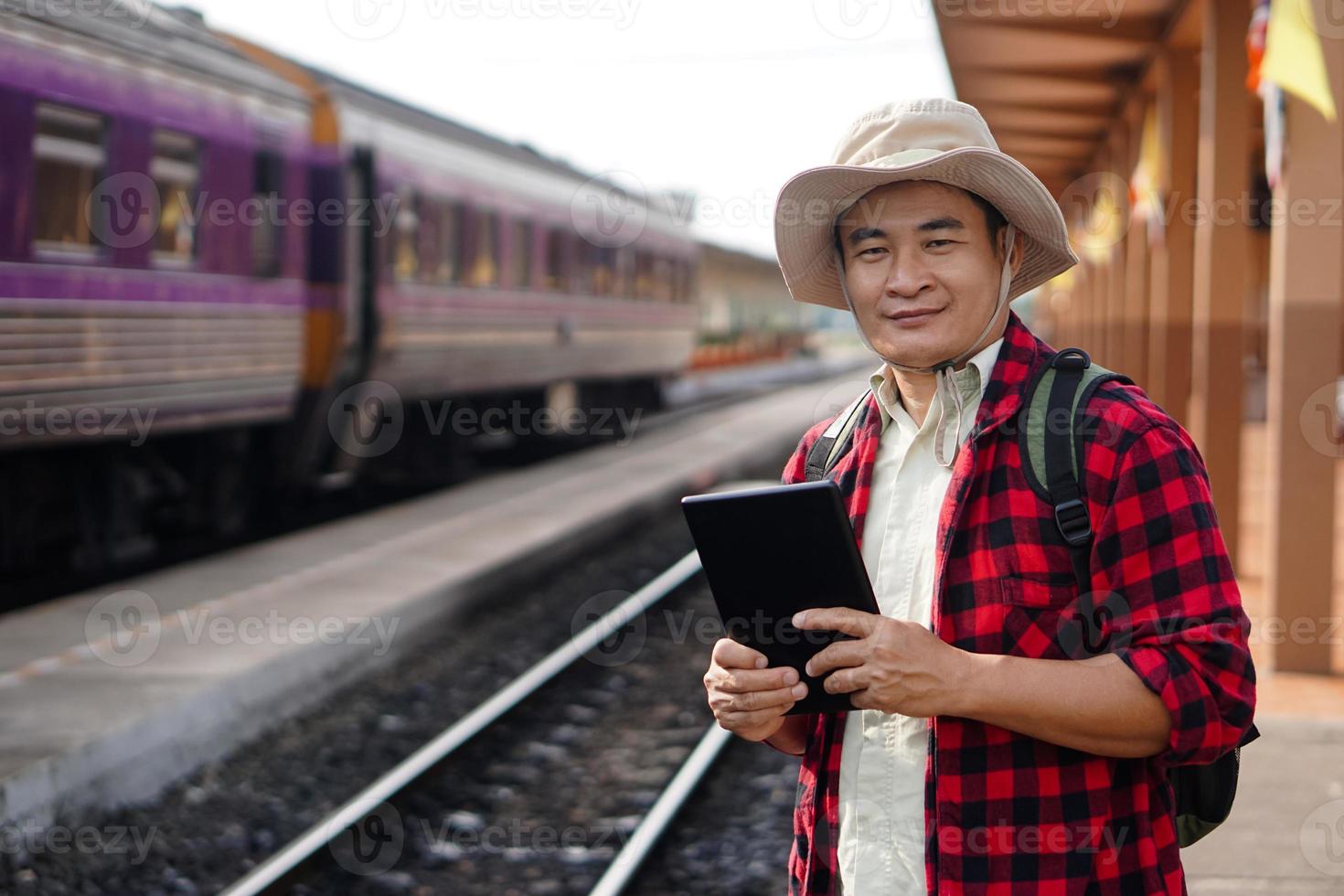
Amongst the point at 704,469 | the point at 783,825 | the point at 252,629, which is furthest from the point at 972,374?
the point at 704,469

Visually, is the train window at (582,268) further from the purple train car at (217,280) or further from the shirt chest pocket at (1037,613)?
the shirt chest pocket at (1037,613)

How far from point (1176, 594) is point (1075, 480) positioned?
18 centimetres

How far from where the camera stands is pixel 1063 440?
68.6 inches

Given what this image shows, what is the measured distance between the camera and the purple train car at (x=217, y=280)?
8.08 meters

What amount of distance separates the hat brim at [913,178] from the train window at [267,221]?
9.11 metres

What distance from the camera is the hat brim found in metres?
1.85

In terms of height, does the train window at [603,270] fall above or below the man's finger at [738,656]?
above

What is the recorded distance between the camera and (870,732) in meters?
1.88

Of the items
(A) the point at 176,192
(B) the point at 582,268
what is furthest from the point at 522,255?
(A) the point at 176,192

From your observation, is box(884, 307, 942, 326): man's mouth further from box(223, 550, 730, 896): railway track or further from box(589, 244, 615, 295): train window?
box(589, 244, 615, 295): train window

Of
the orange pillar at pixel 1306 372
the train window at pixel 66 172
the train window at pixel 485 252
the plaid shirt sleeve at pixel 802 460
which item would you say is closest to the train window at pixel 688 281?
the train window at pixel 485 252

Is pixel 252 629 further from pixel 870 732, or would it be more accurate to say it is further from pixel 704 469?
pixel 704 469

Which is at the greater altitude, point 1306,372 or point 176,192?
point 176,192

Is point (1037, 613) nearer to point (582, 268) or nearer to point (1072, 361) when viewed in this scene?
point (1072, 361)
